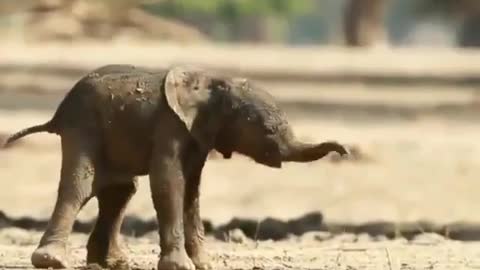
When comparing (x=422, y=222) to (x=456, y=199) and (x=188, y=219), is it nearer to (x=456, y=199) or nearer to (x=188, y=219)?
(x=456, y=199)

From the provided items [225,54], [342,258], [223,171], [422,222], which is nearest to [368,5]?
[225,54]

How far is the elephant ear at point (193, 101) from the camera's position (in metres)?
6.72

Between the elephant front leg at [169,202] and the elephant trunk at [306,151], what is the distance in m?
0.46

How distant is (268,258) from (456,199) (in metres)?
4.82

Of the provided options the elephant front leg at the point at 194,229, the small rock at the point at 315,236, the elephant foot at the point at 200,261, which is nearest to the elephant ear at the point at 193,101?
the elephant front leg at the point at 194,229

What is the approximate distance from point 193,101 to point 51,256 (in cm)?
89

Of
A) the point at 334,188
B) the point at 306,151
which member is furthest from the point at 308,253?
the point at 334,188

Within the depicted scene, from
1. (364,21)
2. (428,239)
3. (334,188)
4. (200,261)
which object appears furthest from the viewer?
(364,21)

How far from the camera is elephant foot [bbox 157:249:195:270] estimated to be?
21.9 feet

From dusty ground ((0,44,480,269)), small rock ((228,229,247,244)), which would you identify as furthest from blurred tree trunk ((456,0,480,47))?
small rock ((228,229,247,244))

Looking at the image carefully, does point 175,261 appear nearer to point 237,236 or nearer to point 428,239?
point 237,236

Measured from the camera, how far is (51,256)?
6.80m

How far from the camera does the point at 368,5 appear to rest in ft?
108

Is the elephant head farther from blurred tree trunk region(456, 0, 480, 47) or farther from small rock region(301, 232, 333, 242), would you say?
blurred tree trunk region(456, 0, 480, 47)
